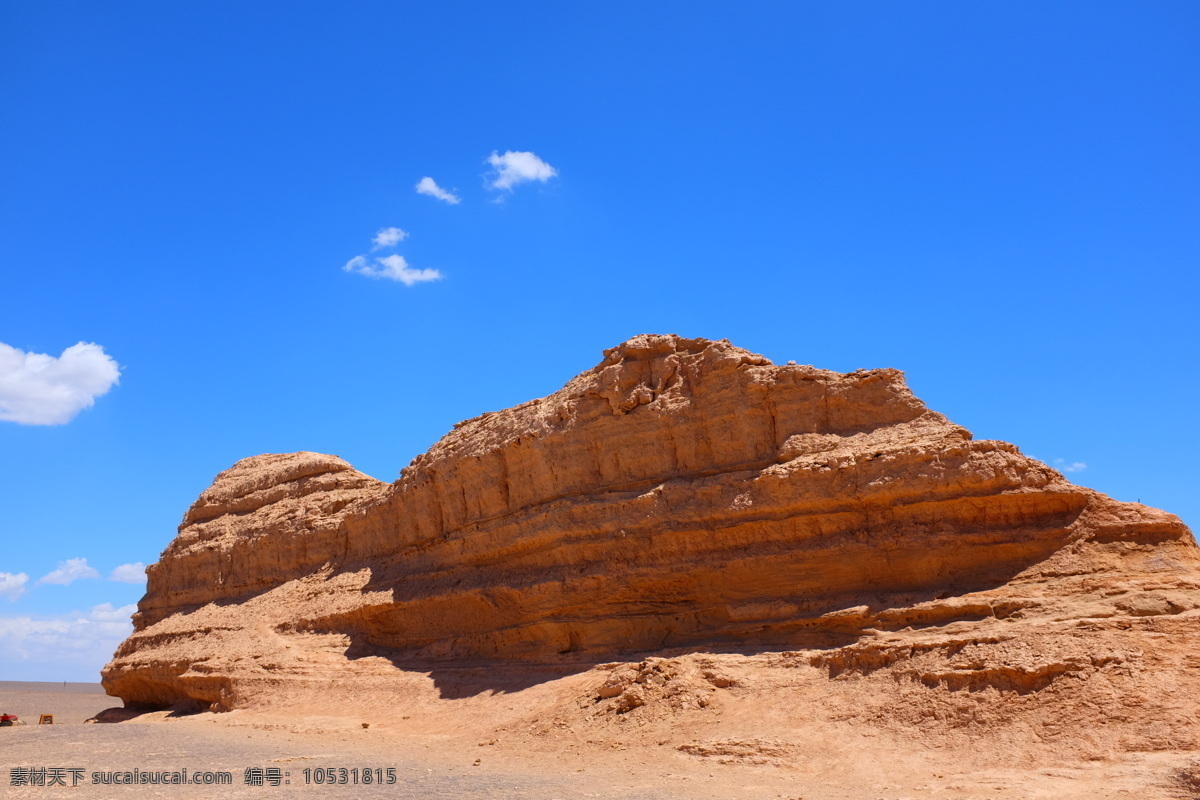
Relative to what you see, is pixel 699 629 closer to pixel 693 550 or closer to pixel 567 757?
pixel 693 550

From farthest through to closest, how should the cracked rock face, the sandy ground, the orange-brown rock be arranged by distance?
the cracked rock face < the orange-brown rock < the sandy ground

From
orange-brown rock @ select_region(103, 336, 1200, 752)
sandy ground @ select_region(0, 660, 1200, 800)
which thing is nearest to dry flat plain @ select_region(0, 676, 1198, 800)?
sandy ground @ select_region(0, 660, 1200, 800)

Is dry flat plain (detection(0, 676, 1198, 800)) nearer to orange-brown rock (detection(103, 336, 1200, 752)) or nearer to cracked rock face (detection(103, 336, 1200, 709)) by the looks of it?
orange-brown rock (detection(103, 336, 1200, 752))

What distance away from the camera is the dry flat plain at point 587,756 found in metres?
11.5

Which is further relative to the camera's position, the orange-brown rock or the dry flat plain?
the orange-brown rock

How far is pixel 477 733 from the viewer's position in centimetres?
1747

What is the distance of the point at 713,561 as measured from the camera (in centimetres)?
1838

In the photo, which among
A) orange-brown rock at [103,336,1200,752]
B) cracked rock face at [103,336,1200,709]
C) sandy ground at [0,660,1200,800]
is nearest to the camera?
sandy ground at [0,660,1200,800]

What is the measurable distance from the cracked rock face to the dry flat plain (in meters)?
1.35

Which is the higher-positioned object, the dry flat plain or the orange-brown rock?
the orange-brown rock

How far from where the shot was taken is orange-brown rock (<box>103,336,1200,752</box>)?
13.9m

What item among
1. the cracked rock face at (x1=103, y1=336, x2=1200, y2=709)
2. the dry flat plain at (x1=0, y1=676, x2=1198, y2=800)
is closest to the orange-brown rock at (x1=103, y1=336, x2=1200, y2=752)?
the cracked rock face at (x1=103, y1=336, x2=1200, y2=709)

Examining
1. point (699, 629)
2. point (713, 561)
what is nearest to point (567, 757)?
point (699, 629)

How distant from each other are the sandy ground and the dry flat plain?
3 cm
